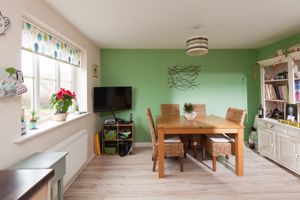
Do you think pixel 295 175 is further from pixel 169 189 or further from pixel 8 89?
pixel 8 89

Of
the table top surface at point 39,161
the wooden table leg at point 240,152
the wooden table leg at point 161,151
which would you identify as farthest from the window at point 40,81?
the wooden table leg at point 240,152

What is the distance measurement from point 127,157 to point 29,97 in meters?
2.16

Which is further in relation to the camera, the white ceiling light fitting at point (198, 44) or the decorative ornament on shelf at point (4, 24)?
the white ceiling light fitting at point (198, 44)

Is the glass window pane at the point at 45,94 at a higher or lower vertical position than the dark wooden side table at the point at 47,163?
higher

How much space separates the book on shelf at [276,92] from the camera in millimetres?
3089

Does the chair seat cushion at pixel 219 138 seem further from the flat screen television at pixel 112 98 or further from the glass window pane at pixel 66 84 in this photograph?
the glass window pane at pixel 66 84

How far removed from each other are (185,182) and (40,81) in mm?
2410

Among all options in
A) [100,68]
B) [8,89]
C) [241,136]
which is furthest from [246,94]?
[8,89]

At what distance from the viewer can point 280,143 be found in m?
2.94

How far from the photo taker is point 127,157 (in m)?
3.55

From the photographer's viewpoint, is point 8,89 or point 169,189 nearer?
point 8,89

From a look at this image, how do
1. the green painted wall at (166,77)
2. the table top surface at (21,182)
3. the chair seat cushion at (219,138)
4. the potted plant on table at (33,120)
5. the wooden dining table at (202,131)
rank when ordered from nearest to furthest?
the table top surface at (21,182)
the potted plant on table at (33,120)
the wooden dining table at (202,131)
the chair seat cushion at (219,138)
the green painted wall at (166,77)

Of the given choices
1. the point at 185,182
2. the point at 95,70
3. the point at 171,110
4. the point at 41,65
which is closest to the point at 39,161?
the point at 41,65

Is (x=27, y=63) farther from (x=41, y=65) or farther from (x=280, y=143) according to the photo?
(x=280, y=143)
